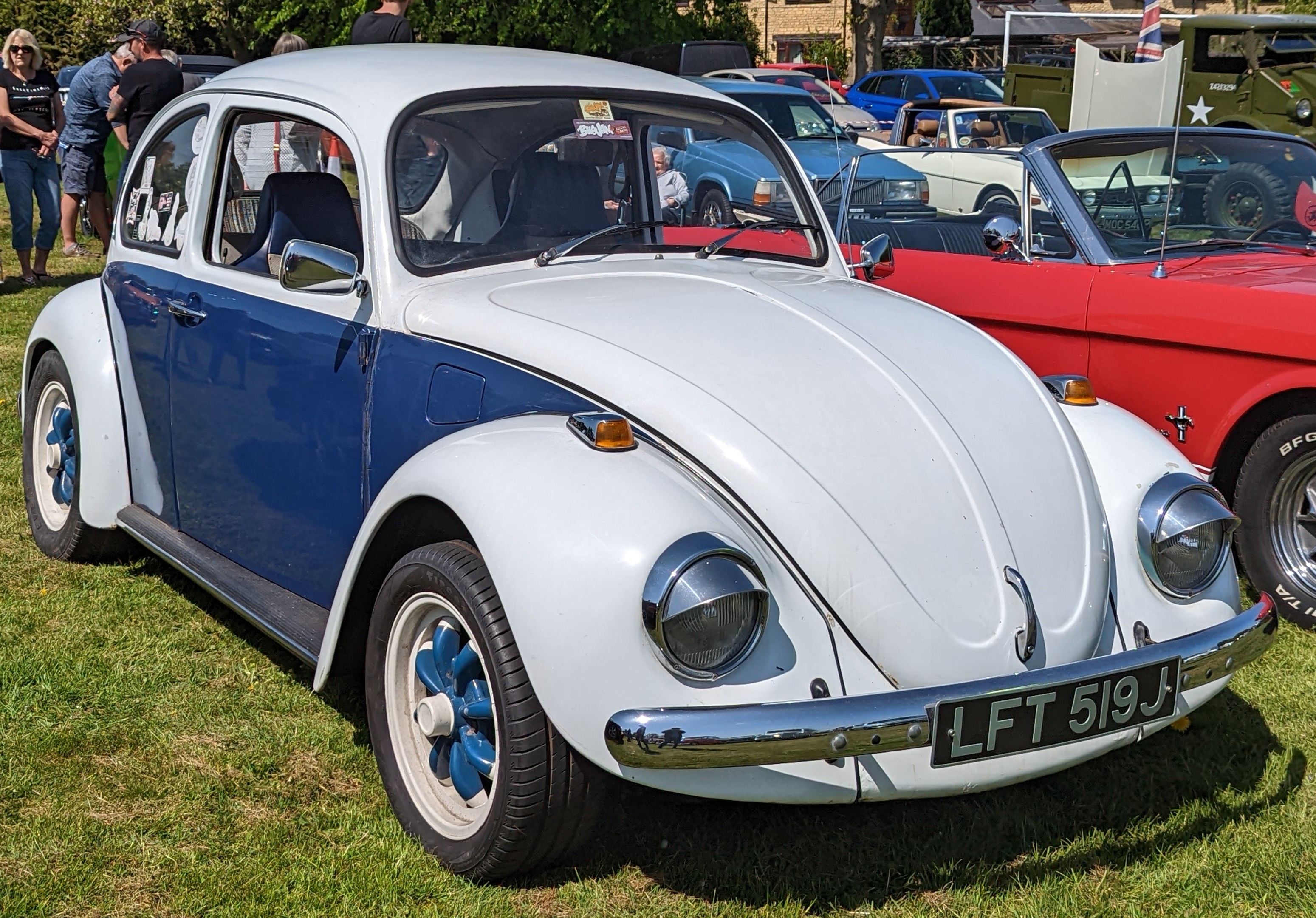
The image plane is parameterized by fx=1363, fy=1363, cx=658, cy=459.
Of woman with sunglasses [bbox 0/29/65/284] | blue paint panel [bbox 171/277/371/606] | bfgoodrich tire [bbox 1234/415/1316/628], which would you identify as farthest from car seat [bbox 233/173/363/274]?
woman with sunglasses [bbox 0/29/65/284]

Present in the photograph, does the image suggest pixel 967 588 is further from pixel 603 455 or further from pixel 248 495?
pixel 248 495

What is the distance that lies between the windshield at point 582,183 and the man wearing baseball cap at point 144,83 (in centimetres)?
710

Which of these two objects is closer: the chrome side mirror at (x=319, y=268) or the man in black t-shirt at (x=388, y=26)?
the chrome side mirror at (x=319, y=268)

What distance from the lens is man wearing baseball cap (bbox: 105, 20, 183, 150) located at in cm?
1005

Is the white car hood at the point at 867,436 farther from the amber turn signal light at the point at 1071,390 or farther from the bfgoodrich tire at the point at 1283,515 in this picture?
the bfgoodrich tire at the point at 1283,515

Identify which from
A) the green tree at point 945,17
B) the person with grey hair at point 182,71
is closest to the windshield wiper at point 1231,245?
the person with grey hair at point 182,71

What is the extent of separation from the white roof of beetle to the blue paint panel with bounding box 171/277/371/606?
Result: 1.92ft

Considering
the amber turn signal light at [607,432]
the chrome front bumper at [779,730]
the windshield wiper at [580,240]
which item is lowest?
the chrome front bumper at [779,730]

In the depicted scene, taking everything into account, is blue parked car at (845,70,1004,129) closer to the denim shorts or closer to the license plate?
the denim shorts

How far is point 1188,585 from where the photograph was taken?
3199 mm

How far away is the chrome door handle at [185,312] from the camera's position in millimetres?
4125

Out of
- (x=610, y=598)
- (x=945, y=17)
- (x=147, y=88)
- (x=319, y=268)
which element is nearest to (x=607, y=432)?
(x=610, y=598)

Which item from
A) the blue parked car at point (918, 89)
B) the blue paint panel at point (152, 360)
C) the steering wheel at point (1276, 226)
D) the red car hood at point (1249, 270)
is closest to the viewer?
the blue paint panel at point (152, 360)

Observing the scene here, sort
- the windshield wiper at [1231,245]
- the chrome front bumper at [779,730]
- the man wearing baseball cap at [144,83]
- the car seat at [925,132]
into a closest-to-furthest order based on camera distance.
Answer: the chrome front bumper at [779,730]
the windshield wiper at [1231,245]
the man wearing baseball cap at [144,83]
the car seat at [925,132]
